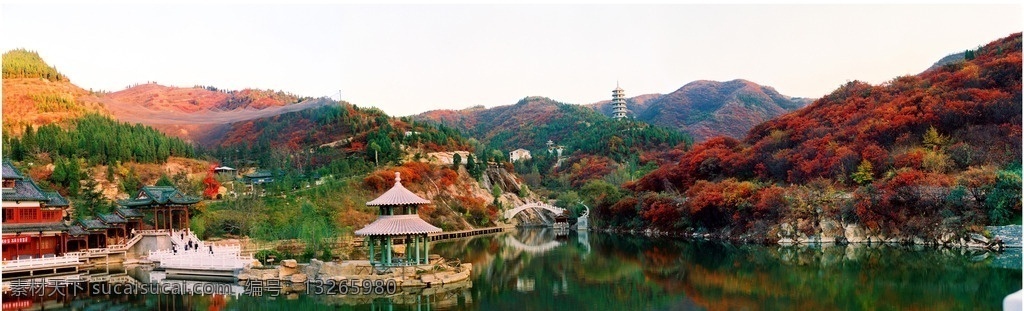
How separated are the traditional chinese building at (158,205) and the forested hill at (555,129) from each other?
42.1 m

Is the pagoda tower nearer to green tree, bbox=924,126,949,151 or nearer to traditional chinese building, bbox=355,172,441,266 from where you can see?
green tree, bbox=924,126,949,151

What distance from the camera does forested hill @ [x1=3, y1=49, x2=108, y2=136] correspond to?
43.4 meters

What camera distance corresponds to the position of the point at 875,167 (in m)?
29.4

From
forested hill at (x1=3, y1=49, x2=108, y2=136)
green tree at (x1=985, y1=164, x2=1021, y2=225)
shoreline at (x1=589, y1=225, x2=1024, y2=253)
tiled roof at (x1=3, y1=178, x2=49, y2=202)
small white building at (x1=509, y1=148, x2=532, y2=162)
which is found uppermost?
forested hill at (x1=3, y1=49, x2=108, y2=136)

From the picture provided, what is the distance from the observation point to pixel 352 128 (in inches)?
2108

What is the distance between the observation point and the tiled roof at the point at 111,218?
84.1 ft

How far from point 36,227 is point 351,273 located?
1041cm

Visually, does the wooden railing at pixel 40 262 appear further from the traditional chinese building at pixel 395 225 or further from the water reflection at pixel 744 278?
the water reflection at pixel 744 278

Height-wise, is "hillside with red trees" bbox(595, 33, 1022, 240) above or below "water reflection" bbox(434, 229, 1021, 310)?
above

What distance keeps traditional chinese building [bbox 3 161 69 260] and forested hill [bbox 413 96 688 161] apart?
46312mm

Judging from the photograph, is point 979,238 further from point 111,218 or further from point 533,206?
point 533,206

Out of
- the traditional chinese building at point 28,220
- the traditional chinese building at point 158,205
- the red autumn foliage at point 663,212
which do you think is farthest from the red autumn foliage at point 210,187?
the red autumn foliage at point 663,212

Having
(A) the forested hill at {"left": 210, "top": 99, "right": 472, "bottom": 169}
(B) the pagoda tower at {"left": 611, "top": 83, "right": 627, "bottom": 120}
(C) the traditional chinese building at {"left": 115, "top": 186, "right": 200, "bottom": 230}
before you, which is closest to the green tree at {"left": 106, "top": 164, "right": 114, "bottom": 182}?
(A) the forested hill at {"left": 210, "top": 99, "right": 472, "bottom": 169}

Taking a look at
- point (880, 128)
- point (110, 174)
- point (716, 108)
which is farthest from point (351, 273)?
point (716, 108)
